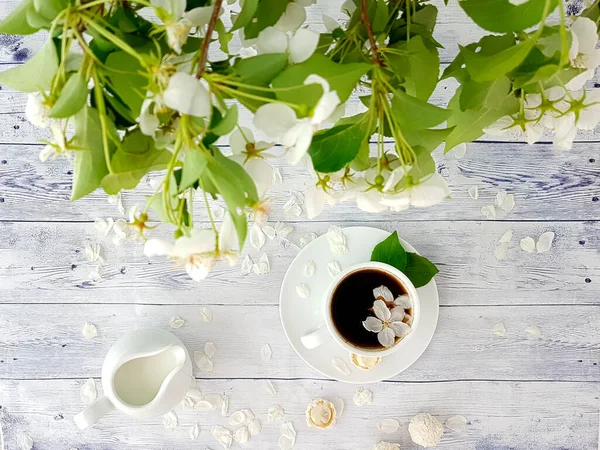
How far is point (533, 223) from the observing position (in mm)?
923

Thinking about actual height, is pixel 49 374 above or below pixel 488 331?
below

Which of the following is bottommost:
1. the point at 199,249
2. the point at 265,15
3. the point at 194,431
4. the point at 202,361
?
the point at 194,431

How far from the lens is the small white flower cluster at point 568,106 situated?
379mm

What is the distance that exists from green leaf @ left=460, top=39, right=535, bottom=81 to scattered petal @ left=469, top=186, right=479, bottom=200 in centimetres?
56

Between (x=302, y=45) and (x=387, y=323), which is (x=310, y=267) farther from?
(x=302, y=45)

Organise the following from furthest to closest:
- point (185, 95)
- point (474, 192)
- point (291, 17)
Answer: point (474, 192) → point (291, 17) → point (185, 95)

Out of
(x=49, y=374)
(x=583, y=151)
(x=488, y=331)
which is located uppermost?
(x=583, y=151)

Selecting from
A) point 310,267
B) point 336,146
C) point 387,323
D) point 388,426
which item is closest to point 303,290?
point 310,267

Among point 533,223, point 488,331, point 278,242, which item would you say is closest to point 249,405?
point 278,242

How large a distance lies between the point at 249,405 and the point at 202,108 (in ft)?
2.38

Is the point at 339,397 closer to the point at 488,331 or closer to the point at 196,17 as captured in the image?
the point at 488,331

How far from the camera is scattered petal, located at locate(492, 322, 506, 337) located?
931mm

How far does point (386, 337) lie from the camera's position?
819mm

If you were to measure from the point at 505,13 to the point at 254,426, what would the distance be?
0.77 m
